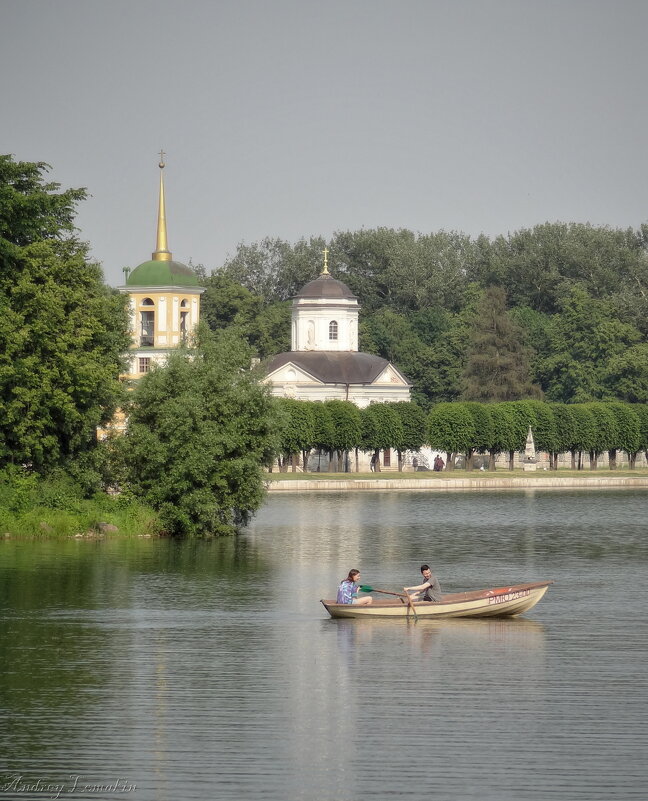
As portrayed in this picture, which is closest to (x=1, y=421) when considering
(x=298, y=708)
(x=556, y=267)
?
(x=298, y=708)

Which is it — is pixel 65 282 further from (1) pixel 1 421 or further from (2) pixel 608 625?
(2) pixel 608 625

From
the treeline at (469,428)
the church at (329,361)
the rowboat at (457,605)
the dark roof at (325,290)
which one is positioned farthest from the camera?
the dark roof at (325,290)

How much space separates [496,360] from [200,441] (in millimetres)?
92965

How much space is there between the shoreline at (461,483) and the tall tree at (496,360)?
106 ft

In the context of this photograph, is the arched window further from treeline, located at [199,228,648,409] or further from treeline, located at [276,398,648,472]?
treeline, located at [199,228,648,409]

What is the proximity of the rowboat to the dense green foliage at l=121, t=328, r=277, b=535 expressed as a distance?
20634mm

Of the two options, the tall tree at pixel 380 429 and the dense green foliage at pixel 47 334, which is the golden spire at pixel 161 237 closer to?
the tall tree at pixel 380 429

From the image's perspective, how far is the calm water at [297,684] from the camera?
2250 centimetres

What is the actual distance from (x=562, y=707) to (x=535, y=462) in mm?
100344

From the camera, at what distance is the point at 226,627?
3638 cm

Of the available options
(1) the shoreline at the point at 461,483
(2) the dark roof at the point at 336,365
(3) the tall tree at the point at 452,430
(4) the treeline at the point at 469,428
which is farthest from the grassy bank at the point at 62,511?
(2) the dark roof at the point at 336,365

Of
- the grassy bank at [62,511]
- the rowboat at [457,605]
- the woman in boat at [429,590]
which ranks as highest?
the grassy bank at [62,511]

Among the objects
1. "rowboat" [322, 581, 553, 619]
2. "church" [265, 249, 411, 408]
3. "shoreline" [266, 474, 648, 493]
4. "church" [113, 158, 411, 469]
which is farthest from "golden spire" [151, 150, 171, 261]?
"rowboat" [322, 581, 553, 619]

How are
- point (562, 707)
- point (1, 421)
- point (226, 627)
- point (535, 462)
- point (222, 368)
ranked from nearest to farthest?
point (562, 707), point (226, 627), point (1, 421), point (222, 368), point (535, 462)
